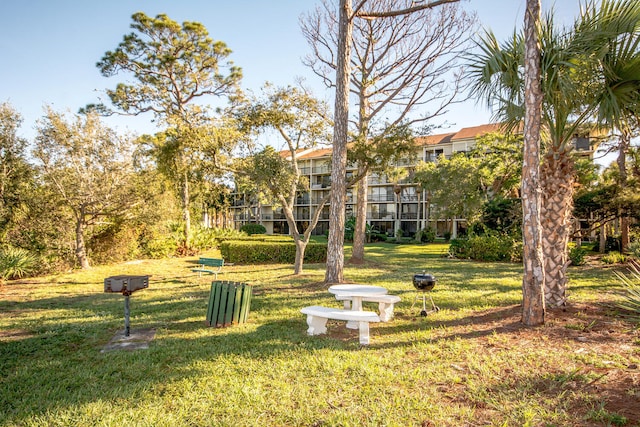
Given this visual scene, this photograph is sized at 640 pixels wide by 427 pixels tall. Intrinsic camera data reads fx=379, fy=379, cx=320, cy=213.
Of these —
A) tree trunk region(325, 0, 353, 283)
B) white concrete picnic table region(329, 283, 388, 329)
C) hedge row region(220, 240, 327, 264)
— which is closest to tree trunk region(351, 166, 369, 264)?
hedge row region(220, 240, 327, 264)

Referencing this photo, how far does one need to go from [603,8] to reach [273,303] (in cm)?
759

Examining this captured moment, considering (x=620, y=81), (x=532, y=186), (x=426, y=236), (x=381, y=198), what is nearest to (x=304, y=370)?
(x=532, y=186)

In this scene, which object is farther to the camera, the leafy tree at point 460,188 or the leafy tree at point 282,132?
the leafy tree at point 460,188

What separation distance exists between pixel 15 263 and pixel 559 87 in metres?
14.4

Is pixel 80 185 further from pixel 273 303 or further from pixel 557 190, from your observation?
pixel 557 190

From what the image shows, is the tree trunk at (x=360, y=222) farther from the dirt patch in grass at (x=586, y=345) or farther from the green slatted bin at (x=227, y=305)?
the green slatted bin at (x=227, y=305)

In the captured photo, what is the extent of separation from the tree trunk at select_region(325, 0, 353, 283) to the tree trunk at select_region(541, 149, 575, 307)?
4.72 metres

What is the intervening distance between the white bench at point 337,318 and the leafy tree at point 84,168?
10.8 m

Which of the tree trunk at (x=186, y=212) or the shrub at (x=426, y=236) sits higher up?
the tree trunk at (x=186, y=212)

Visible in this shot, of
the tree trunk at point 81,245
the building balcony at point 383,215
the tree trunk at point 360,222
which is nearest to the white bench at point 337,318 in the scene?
the tree trunk at point 360,222

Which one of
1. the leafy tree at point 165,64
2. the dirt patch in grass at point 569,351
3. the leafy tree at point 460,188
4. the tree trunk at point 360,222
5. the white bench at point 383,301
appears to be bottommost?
the dirt patch in grass at point 569,351

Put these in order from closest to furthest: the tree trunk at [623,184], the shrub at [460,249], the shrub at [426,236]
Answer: the tree trunk at [623,184]
the shrub at [460,249]
the shrub at [426,236]

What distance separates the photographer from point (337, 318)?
5410 millimetres

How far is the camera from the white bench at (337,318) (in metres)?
5.24
